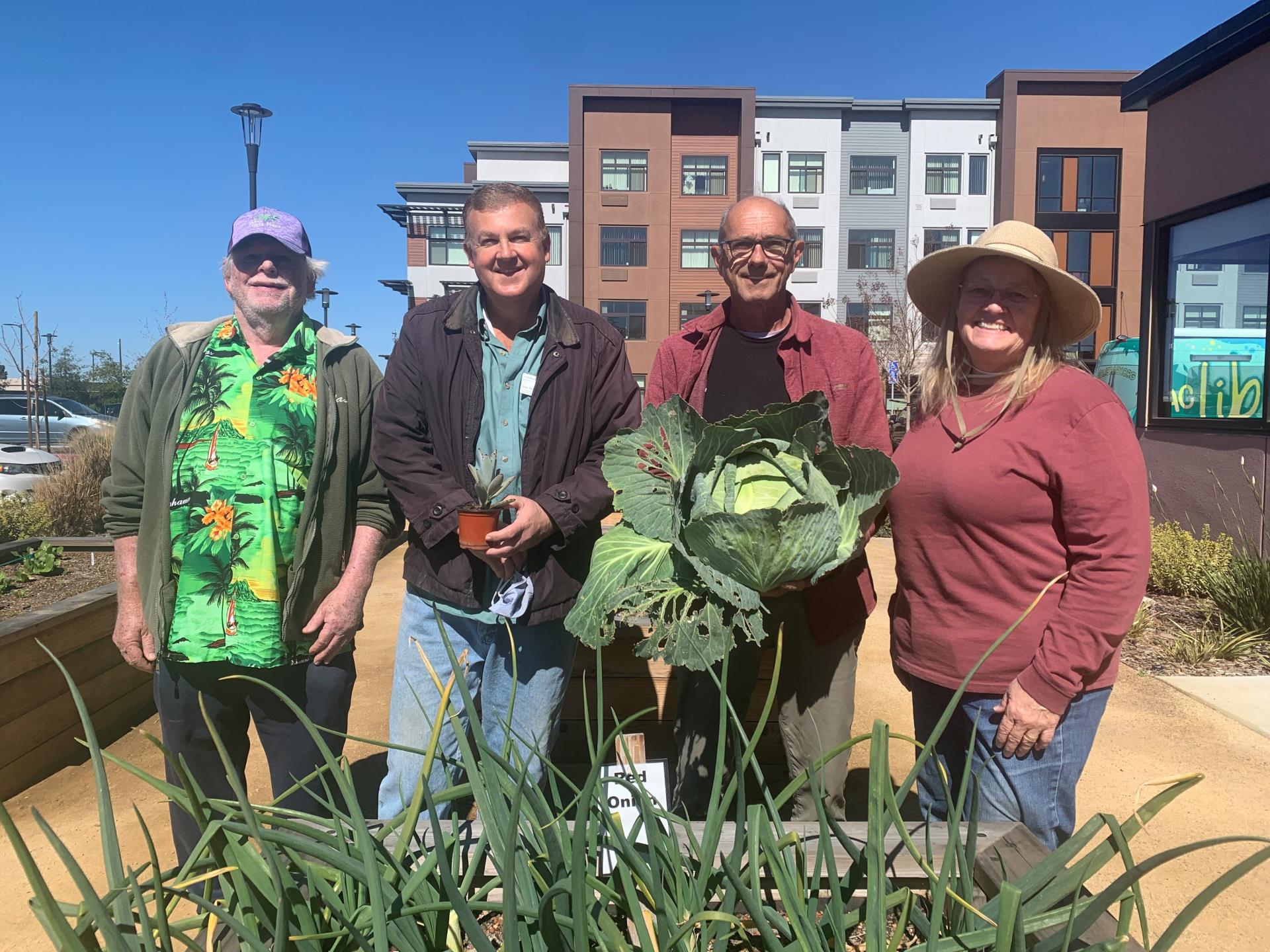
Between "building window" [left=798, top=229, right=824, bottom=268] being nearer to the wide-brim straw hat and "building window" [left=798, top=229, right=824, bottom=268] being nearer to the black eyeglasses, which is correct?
the black eyeglasses

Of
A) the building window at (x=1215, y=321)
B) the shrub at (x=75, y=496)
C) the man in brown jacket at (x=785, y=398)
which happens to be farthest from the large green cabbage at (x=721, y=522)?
the shrub at (x=75, y=496)

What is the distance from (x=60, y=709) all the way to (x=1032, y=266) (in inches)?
178

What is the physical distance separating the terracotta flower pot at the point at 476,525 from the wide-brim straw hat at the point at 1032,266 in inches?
51.7

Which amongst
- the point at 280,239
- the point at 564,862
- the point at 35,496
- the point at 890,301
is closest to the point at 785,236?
the point at 280,239

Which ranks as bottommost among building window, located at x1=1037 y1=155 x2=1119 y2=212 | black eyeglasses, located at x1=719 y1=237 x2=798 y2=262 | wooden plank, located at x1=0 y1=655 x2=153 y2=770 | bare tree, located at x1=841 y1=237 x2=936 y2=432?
wooden plank, located at x1=0 y1=655 x2=153 y2=770

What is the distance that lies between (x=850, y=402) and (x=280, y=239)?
183cm

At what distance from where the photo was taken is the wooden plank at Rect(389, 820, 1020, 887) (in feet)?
4.69

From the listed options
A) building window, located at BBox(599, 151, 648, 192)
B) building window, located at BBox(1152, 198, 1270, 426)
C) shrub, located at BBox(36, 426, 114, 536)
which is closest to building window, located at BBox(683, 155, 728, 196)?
building window, located at BBox(599, 151, 648, 192)

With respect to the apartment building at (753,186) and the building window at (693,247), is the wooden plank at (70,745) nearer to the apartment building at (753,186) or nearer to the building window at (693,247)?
the apartment building at (753,186)

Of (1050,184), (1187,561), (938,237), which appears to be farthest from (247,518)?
(1050,184)

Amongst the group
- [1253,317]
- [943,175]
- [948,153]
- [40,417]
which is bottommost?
[40,417]

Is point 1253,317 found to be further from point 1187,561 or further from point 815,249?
point 815,249

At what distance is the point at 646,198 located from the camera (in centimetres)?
3641

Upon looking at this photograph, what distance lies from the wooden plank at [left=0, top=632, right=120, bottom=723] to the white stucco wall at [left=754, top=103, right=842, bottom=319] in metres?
35.7
